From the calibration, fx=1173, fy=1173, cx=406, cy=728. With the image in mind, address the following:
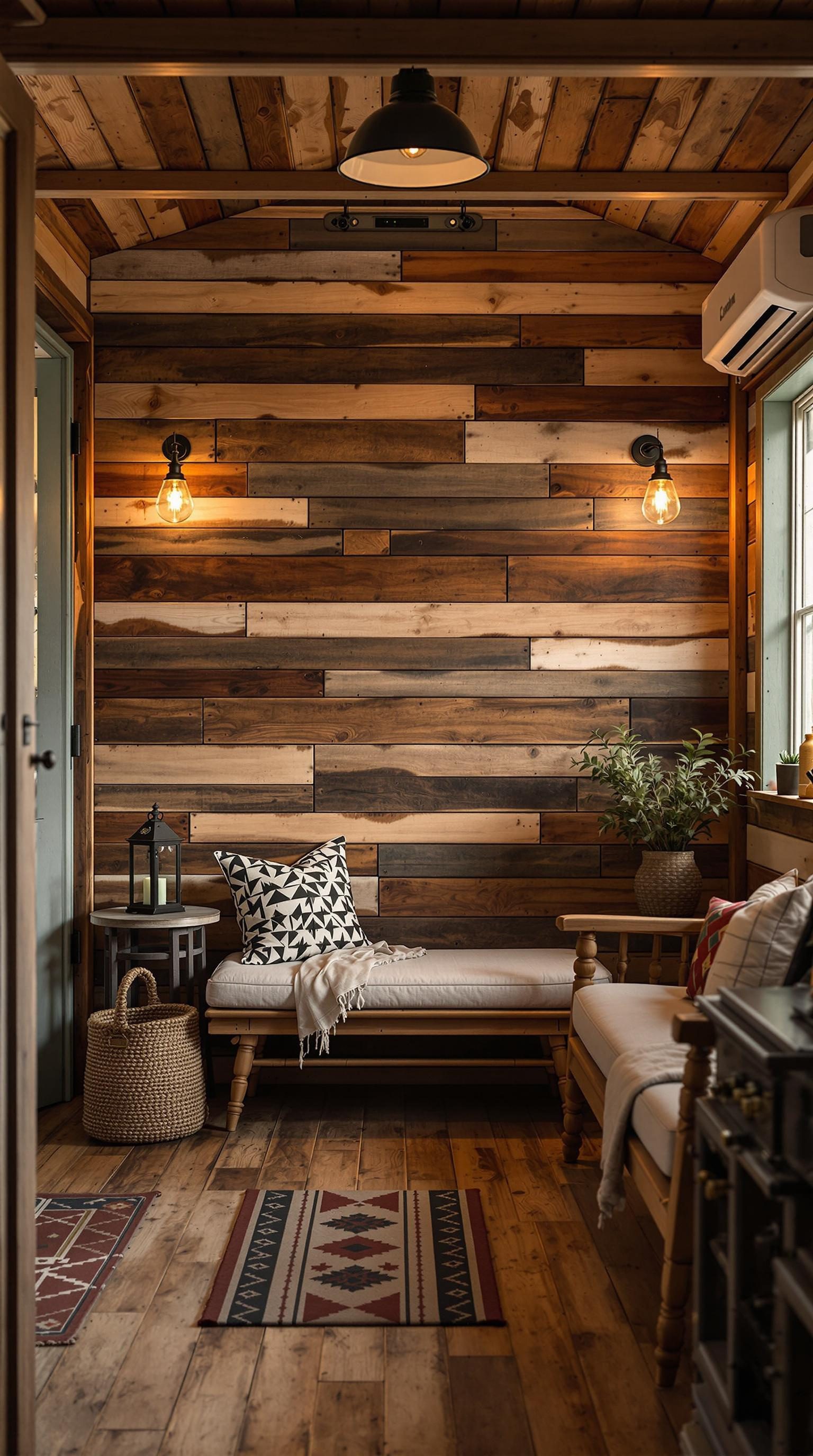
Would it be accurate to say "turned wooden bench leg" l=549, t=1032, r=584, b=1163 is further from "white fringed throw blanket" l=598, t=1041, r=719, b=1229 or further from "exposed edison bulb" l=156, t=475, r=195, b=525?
"exposed edison bulb" l=156, t=475, r=195, b=525

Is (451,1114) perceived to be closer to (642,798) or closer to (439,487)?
(642,798)

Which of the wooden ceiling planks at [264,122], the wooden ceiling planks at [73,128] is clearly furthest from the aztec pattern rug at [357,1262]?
the wooden ceiling planks at [264,122]

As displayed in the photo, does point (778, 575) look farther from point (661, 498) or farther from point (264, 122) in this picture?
point (264, 122)

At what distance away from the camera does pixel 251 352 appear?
14.3 ft

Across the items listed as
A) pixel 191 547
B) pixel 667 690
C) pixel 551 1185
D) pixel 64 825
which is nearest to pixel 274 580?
pixel 191 547

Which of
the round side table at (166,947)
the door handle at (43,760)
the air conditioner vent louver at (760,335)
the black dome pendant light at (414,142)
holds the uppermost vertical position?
the black dome pendant light at (414,142)

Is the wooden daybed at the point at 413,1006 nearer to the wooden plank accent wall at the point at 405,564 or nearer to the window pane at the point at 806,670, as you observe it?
the wooden plank accent wall at the point at 405,564

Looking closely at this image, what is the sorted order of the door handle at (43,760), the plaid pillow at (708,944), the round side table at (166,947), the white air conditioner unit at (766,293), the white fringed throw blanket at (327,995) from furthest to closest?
the round side table at (166,947)
the white fringed throw blanket at (327,995)
the white air conditioner unit at (766,293)
the plaid pillow at (708,944)
the door handle at (43,760)

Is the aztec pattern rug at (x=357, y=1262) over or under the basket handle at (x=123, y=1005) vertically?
under

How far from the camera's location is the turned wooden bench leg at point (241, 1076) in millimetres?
3822

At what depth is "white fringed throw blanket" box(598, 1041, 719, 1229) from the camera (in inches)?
102

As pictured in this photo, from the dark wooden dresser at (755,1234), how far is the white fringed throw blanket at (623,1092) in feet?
1.90

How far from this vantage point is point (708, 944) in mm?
3129

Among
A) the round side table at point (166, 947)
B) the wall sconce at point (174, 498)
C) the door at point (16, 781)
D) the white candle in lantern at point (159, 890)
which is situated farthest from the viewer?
the wall sconce at point (174, 498)
